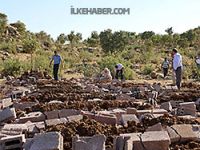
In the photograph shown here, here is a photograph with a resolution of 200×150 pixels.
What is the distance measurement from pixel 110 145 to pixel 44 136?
0.92 metres

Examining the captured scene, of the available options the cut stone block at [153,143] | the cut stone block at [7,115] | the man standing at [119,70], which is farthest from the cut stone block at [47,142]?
the man standing at [119,70]

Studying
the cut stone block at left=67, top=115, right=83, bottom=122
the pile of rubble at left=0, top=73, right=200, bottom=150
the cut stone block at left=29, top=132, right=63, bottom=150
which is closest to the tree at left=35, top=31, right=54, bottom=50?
the pile of rubble at left=0, top=73, right=200, bottom=150

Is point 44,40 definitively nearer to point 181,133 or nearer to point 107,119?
point 107,119

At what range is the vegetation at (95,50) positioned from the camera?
24938mm

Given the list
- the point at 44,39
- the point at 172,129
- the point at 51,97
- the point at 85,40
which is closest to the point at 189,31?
the point at 85,40

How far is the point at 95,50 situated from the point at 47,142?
4447 centimetres

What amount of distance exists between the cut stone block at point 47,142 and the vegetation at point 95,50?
17.2 meters

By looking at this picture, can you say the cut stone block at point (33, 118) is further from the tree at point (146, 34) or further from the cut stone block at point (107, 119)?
the tree at point (146, 34)

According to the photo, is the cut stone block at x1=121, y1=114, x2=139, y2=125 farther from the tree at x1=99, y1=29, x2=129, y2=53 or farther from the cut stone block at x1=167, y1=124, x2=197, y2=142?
the tree at x1=99, y1=29, x2=129, y2=53

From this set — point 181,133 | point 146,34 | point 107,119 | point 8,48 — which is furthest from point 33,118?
point 146,34

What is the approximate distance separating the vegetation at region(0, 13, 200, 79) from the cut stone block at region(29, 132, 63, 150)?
1724cm

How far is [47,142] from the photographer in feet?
17.4

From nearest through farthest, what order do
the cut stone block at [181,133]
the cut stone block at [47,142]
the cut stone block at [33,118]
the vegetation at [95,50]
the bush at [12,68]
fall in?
the cut stone block at [47,142]
the cut stone block at [181,133]
the cut stone block at [33,118]
the bush at [12,68]
the vegetation at [95,50]

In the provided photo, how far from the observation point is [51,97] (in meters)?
11.3
